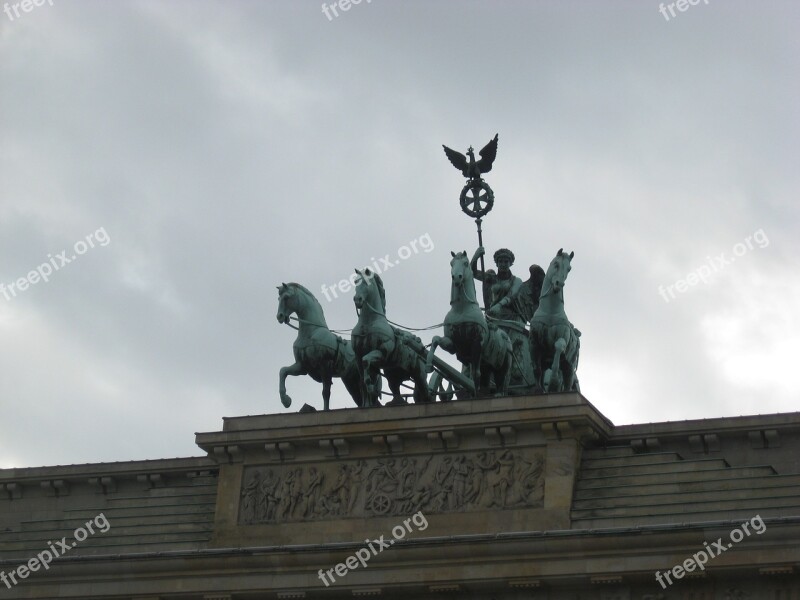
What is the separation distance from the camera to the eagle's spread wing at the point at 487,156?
131 ft

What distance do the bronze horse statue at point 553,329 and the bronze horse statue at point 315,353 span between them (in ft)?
12.6

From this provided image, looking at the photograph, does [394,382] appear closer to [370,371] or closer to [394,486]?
[370,371]

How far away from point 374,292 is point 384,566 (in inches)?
219

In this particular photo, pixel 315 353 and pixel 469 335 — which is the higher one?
pixel 315 353

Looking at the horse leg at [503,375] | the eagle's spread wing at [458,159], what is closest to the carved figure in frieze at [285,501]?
the horse leg at [503,375]

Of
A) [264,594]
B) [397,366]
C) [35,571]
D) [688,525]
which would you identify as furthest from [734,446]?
[35,571]

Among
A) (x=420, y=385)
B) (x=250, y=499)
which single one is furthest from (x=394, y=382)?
(x=250, y=499)

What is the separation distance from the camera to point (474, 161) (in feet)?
132

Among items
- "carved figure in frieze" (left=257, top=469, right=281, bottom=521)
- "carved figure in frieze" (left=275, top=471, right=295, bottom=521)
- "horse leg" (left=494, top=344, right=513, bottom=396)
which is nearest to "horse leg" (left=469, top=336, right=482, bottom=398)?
"horse leg" (left=494, top=344, right=513, bottom=396)

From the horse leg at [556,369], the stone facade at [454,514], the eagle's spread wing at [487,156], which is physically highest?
the eagle's spread wing at [487,156]

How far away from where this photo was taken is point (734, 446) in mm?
33969

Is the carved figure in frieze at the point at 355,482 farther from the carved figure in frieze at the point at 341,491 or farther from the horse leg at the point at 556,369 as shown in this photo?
the horse leg at the point at 556,369

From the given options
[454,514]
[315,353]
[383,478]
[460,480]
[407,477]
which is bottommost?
[454,514]

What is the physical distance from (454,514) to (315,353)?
4.79 metres
